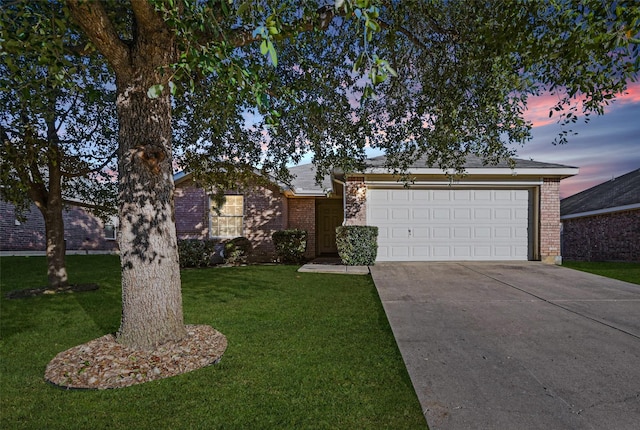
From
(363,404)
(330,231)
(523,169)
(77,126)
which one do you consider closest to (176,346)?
(363,404)

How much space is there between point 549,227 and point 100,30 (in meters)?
12.2

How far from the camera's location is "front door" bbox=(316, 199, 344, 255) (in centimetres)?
1639

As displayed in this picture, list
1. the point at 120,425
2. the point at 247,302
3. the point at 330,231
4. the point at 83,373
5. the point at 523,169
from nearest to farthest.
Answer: the point at 120,425, the point at 83,373, the point at 247,302, the point at 523,169, the point at 330,231

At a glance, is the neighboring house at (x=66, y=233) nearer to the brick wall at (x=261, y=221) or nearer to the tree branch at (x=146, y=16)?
the brick wall at (x=261, y=221)

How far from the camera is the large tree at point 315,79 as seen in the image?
10.1ft

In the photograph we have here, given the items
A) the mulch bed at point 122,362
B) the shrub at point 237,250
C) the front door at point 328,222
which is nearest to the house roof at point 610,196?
the front door at point 328,222

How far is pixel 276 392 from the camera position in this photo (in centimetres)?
295

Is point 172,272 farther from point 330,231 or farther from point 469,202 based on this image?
point 330,231

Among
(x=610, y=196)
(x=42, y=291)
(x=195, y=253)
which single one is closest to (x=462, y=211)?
(x=195, y=253)

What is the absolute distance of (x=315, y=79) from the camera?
5801mm

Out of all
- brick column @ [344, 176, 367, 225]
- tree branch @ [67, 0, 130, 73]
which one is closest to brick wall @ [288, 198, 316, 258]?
brick column @ [344, 176, 367, 225]

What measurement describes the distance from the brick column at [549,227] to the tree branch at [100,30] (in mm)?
11686

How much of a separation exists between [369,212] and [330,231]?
17.8 feet

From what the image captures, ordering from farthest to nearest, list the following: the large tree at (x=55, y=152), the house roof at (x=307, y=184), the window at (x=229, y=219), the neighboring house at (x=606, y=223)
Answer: the house roof at (x=307, y=184)
the neighboring house at (x=606, y=223)
the window at (x=229, y=219)
the large tree at (x=55, y=152)
